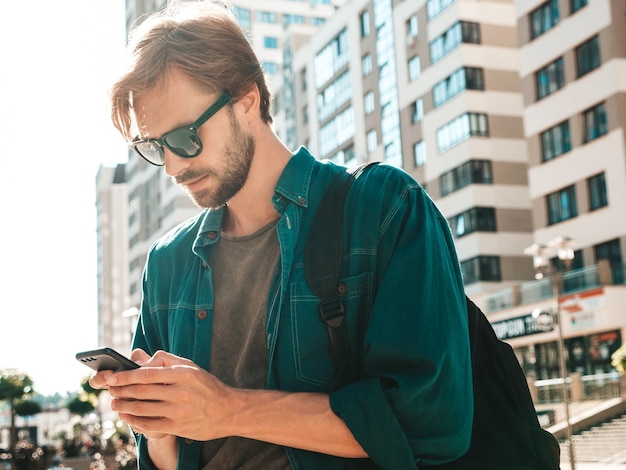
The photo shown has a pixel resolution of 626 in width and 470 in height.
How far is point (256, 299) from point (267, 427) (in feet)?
1.55

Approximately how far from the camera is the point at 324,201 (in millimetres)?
2545

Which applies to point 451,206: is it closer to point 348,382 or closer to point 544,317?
point 544,317

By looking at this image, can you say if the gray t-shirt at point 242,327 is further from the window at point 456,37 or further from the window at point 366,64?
the window at point 366,64

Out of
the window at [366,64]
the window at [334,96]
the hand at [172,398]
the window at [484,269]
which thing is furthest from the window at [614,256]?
the hand at [172,398]

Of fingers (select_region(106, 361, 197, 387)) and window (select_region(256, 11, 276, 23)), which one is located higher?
window (select_region(256, 11, 276, 23))

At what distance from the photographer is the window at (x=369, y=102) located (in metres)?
59.5

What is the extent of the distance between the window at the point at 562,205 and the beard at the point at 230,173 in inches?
1566

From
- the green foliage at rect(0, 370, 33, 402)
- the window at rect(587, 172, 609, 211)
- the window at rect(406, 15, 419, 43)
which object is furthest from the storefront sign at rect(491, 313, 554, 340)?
the green foliage at rect(0, 370, 33, 402)

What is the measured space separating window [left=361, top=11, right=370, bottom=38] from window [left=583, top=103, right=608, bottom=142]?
2268cm

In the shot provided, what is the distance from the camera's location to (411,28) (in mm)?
55438

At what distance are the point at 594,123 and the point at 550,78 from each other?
4.13 meters

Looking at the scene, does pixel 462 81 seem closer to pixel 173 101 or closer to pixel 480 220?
pixel 480 220

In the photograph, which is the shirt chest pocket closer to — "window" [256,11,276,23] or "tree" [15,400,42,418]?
"tree" [15,400,42,418]

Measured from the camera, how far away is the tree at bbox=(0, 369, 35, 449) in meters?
53.1
